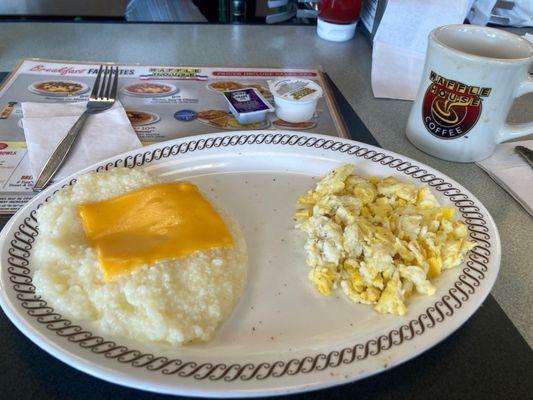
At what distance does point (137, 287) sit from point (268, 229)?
1.11ft

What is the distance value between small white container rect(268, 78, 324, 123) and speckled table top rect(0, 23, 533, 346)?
7.9 inches

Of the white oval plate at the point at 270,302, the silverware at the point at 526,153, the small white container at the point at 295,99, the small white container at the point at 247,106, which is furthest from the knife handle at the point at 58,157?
the silverware at the point at 526,153

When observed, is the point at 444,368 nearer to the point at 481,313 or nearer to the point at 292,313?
the point at 481,313

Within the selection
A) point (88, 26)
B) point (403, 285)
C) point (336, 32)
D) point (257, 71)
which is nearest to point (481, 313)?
point (403, 285)

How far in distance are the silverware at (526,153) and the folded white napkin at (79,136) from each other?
1.06 meters

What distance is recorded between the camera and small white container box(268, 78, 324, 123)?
4.28ft

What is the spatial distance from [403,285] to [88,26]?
70.4 inches

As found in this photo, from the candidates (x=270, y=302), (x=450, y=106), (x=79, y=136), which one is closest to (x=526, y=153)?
(x=450, y=106)

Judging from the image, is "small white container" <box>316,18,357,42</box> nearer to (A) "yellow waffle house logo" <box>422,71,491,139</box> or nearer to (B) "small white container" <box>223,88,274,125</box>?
(B) "small white container" <box>223,88,274,125</box>

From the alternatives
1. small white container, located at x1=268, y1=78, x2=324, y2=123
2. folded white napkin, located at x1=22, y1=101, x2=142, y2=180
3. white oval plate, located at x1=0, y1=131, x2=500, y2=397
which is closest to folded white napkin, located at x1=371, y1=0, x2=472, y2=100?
small white container, located at x1=268, y1=78, x2=324, y2=123

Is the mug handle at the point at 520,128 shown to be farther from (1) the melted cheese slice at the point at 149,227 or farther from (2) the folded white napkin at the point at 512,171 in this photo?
(1) the melted cheese slice at the point at 149,227

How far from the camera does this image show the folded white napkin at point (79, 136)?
1.12 meters

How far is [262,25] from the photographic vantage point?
6.82 feet

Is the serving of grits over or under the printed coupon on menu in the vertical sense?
over
